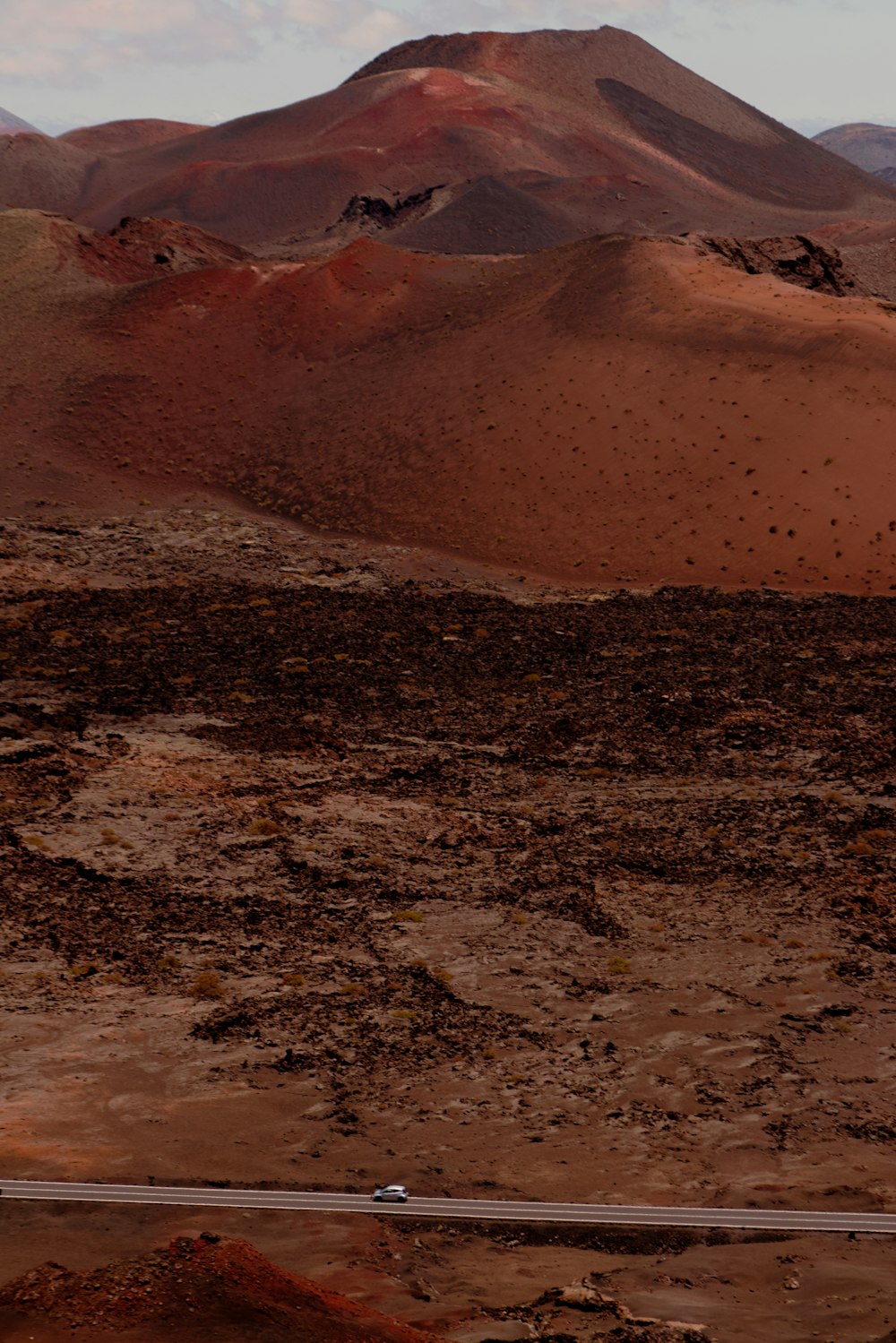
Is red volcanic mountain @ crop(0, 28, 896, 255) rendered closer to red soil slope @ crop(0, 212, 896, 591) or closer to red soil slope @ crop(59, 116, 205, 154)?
red soil slope @ crop(59, 116, 205, 154)

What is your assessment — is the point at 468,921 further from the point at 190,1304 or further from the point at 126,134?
the point at 126,134

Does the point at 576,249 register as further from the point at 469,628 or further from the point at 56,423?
the point at 469,628

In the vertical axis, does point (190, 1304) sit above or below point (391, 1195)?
above

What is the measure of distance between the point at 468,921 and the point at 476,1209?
6.87 metres

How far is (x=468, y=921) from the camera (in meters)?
20.2

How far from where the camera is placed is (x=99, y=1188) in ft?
44.2

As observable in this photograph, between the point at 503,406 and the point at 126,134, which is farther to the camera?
the point at 126,134

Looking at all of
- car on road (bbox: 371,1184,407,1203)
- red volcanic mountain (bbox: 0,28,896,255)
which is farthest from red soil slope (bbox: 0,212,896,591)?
red volcanic mountain (bbox: 0,28,896,255)

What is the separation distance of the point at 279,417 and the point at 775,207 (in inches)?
3496

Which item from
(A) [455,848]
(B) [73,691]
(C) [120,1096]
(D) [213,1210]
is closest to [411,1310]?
(D) [213,1210]

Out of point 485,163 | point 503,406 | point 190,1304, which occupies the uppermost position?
Answer: point 485,163

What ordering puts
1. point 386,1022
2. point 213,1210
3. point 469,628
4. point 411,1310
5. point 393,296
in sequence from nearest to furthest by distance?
point 411,1310 < point 213,1210 < point 386,1022 < point 469,628 < point 393,296

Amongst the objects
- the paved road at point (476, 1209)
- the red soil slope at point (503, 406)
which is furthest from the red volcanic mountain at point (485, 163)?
the paved road at point (476, 1209)

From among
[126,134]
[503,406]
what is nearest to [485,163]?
[126,134]
